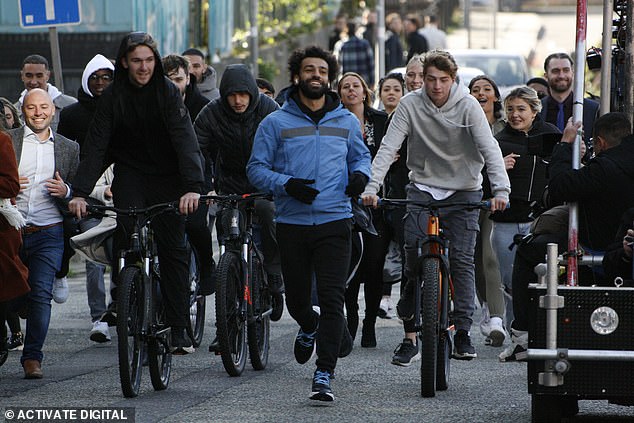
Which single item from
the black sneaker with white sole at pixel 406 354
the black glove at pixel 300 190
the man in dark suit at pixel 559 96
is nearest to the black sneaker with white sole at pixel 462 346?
the black sneaker with white sole at pixel 406 354

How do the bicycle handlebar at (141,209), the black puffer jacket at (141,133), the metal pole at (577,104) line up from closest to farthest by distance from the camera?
the metal pole at (577,104) < the bicycle handlebar at (141,209) < the black puffer jacket at (141,133)

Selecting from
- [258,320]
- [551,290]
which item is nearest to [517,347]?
[258,320]

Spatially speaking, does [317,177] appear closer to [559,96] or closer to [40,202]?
[40,202]

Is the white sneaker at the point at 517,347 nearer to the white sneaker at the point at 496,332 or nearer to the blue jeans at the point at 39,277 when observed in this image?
the white sneaker at the point at 496,332

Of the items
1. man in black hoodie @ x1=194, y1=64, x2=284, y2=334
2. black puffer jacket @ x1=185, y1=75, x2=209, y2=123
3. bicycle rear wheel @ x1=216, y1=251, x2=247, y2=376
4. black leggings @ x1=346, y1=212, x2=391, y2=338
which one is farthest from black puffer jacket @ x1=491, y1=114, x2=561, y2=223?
black puffer jacket @ x1=185, y1=75, x2=209, y2=123

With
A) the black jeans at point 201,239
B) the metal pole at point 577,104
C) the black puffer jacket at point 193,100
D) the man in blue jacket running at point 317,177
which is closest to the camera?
the metal pole at point 577,104

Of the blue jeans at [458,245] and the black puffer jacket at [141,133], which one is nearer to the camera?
the black puffer jacket at [141,133]

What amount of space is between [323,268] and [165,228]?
1310mm

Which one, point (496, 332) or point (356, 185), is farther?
point (496, 332)

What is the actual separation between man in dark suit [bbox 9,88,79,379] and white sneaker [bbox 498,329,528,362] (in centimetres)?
295

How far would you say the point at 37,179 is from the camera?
37.3 ft

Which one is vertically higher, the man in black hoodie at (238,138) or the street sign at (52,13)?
the street sign at (52,13)

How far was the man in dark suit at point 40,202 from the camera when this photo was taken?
11.0m

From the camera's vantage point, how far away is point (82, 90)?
42.6ft
